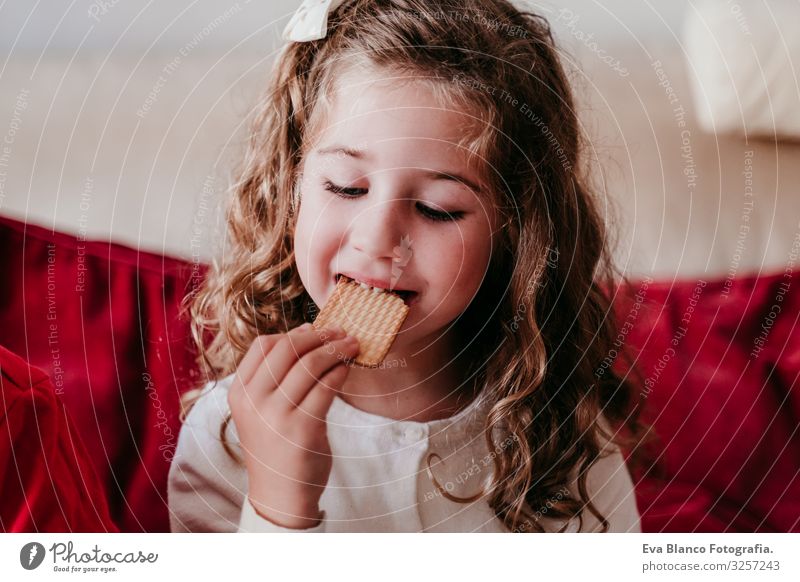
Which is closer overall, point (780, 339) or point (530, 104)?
point (530, 104)

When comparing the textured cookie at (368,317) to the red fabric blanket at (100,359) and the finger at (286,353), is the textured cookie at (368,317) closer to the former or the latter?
the finger at (286,353)

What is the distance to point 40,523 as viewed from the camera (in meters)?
0.44

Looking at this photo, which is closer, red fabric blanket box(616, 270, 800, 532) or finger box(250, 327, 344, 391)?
finger box(250, 327, 344, 391)

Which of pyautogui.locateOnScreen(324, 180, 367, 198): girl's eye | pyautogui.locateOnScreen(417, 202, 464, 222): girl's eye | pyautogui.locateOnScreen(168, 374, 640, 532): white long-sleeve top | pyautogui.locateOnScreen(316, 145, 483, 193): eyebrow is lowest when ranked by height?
pyautogui.locateOnScreen(168, 374, 640, 532): white long-sleeve top

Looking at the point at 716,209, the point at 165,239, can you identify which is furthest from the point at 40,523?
the point at 716,209

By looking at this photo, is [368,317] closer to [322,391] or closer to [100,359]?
[322,391]

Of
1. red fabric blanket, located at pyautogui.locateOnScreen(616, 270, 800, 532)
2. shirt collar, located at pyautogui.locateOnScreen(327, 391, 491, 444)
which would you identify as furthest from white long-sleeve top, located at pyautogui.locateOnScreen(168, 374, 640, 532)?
red fabric blanket, located at pyautogui.locateOnScreen(616, 270, 800, 532)

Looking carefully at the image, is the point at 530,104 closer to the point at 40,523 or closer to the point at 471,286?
the point at 471,286

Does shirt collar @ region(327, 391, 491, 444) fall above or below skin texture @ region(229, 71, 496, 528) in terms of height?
below

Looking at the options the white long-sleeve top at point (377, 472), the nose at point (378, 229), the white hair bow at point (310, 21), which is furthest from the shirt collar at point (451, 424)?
the white hair bow at point (310, 21)

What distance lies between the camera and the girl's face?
39 cm

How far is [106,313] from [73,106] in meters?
0.12
